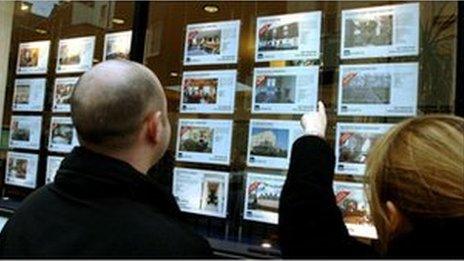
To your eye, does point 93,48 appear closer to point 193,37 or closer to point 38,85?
point 38,85

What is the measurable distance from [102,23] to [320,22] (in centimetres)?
172

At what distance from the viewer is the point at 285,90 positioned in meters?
3.40

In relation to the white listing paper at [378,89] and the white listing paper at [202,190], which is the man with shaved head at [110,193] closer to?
the white listing paper at [378,89]

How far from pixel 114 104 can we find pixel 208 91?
6.47 feet

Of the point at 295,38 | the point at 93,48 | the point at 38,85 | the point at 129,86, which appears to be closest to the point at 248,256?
the point at 295,38

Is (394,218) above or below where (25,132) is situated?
below

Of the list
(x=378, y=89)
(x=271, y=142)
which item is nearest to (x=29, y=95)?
(x=271, y=142)

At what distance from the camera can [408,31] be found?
3049mm

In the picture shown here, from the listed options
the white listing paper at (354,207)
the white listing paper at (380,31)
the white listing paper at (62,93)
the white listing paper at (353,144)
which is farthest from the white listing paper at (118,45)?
the white listing paper at (354,207)

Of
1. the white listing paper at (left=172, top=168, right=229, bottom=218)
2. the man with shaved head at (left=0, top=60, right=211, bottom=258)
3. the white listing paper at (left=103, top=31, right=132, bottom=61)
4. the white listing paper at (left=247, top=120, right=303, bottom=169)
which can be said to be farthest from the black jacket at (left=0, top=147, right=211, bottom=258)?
the white listing paper at (left=103, top=31, right=132, bottom=61)

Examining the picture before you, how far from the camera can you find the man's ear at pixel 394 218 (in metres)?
1.53

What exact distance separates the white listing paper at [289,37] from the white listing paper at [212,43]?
0.17m

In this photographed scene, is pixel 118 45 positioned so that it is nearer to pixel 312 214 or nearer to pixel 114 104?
pixel 114 104

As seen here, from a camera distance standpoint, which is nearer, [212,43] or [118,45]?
[212,43]
